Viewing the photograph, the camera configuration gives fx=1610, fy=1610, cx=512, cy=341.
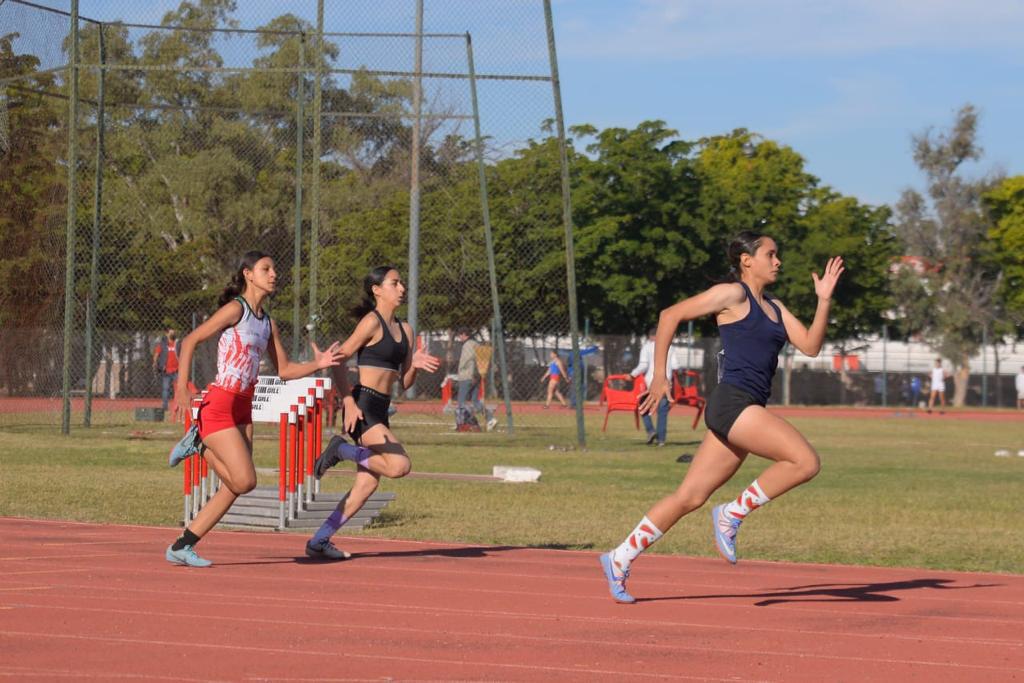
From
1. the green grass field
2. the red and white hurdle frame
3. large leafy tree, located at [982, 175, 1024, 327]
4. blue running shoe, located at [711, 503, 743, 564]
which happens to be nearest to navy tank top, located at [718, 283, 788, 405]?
blue running shoe, located at [711, 503, 743, 564]

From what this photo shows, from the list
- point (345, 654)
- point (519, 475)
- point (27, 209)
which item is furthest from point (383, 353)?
point (27, 209)

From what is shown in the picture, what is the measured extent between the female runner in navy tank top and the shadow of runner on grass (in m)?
0.59

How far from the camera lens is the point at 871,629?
8289 mm

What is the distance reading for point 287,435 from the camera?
1221cm

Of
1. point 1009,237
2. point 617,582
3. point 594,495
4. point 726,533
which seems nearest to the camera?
point 617,582

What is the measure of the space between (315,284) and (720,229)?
39.4 meters

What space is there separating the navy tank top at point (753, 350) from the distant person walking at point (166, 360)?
2682cm

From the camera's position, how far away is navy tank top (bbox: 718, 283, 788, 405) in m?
8.55

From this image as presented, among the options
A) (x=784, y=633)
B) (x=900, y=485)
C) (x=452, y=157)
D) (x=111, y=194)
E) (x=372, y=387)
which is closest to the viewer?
(x=784, y=633)

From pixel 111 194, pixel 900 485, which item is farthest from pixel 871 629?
pixel 111 194

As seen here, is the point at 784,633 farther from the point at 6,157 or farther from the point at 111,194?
the point at 111,194

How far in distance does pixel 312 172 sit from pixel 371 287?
14.6 m

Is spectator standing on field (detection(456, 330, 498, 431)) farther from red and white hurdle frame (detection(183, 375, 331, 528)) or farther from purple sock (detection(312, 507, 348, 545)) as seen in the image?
purple sock (detection(312, 507, 348, 545))

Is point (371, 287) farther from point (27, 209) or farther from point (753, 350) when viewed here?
point (27, 209)
